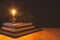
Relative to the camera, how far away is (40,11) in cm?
134

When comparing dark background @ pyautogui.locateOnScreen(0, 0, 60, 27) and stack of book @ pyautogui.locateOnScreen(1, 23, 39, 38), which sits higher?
dark background @ pyautogui.locateOnScreen(0, 0, 60, 27)

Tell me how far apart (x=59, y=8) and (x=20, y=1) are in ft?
1.67

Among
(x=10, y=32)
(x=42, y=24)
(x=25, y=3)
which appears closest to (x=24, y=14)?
(x=25, y=3)

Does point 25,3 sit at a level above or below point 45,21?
above

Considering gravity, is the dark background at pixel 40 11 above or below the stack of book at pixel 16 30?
above

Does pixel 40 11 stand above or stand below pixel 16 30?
above

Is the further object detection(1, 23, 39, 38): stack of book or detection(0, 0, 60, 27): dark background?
detection(0, 0, 60, 27): dark background

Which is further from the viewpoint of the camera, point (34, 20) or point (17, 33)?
point (34, 20)

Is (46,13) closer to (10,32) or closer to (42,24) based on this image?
(42,24)

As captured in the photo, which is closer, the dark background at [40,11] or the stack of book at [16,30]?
the stack of book at [16,30]

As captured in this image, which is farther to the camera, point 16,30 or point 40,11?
point 40,11

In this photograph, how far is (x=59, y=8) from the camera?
1332mm

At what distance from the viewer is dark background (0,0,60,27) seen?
1309 mm

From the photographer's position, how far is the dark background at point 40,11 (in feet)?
4.29
